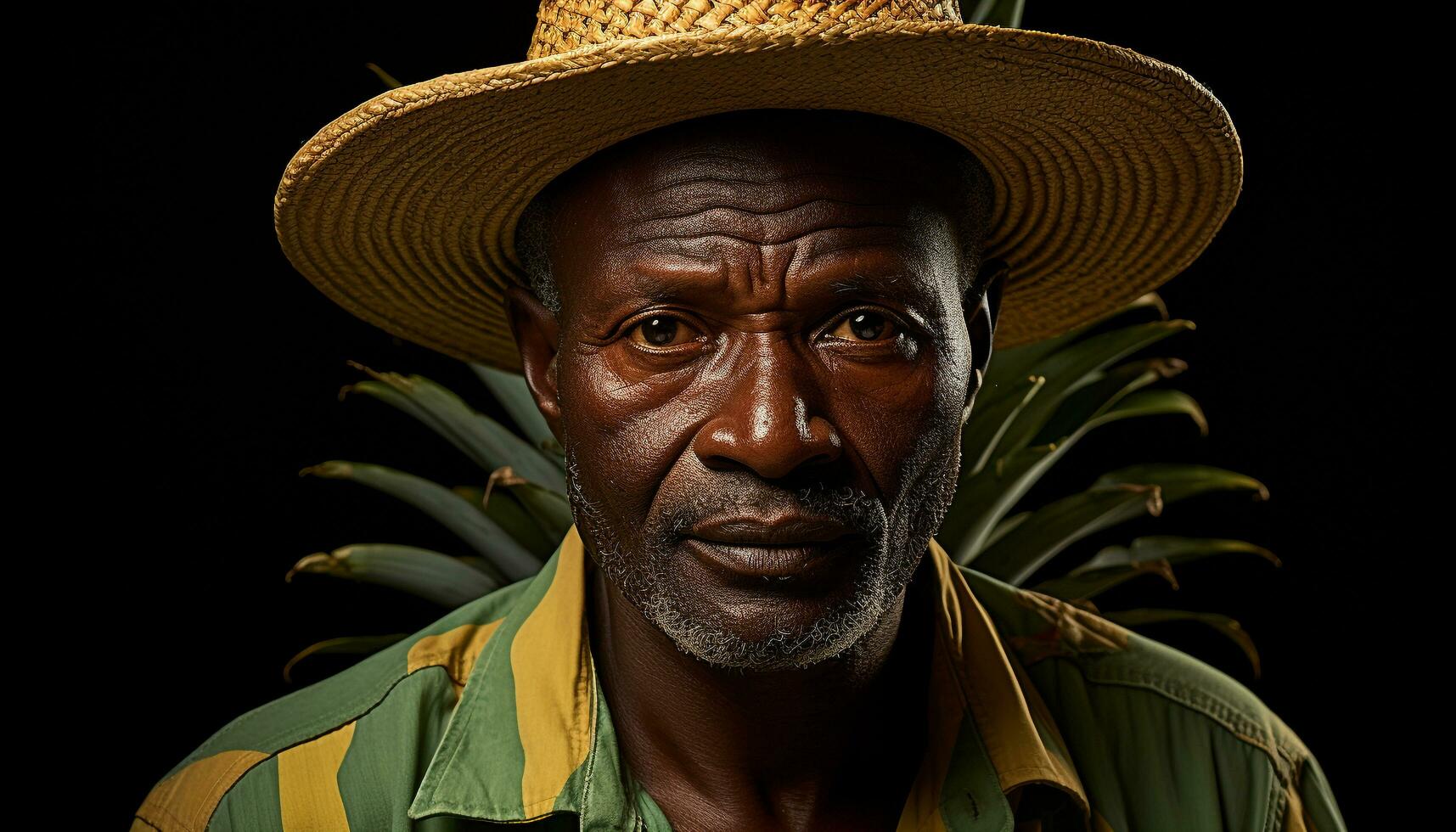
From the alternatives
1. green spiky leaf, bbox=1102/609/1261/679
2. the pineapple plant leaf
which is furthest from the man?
green spiky leaf, bbox=1102/609/1261/679

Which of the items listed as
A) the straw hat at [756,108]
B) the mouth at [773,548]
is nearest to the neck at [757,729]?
the mouth at [773,548]

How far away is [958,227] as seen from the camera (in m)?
2.16

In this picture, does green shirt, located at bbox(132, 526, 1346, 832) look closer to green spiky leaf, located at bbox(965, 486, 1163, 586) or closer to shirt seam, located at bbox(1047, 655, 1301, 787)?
Answer: shirt seam, located at bbox(1047, 655, 1301, 787)

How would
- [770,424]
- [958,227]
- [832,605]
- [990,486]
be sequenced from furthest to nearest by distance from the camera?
[990,486]
[958,227]
[832,605]
[770,424]

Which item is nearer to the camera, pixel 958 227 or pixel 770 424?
pixel 770 424

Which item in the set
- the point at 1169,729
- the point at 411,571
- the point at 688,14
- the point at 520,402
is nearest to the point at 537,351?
the point at 688,14

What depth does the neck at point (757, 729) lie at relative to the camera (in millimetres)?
2188

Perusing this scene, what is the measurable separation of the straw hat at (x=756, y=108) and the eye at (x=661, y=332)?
24 cm

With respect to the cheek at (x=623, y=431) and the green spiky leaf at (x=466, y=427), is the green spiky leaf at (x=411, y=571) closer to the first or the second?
the green spiky leaf at (x=466, y=427)

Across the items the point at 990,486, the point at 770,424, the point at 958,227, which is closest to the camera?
the point at 770,424

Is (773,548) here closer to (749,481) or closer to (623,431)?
(749,481)

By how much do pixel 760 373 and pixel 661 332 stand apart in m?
0.16

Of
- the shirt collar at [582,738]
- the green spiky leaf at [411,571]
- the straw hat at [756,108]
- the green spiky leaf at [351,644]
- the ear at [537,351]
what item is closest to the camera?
the straw hat at [756,108]

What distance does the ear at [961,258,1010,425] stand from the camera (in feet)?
7.46
